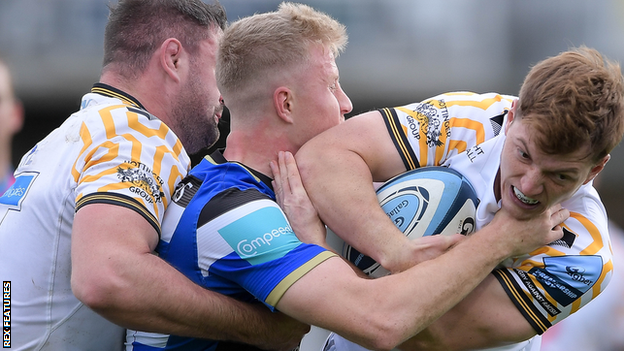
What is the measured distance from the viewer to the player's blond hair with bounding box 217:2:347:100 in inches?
125

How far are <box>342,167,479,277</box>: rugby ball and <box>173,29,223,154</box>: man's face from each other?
1586mm

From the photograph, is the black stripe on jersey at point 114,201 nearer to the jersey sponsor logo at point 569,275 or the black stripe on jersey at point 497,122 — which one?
the black stripe on jersey at point 497,122

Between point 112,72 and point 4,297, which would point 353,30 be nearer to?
point 112,72

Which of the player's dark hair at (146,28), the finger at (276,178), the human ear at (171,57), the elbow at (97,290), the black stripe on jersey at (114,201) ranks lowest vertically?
the elbow at (97,290)

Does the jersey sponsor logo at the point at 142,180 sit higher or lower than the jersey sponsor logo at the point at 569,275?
higher

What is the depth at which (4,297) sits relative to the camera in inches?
117

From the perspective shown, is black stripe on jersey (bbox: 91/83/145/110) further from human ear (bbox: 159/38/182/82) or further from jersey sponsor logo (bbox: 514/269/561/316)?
jersey sponsor logo (bbox: 514/269/561/316)

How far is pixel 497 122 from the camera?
2.95 m

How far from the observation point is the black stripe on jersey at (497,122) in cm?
292

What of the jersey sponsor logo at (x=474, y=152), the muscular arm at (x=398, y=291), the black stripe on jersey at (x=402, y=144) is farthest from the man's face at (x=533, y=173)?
the black stripe on jersey at (x=402, y=144)

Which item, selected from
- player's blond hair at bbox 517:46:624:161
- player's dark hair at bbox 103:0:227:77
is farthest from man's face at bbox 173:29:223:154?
player's blond hair at bbox 517:46:624:161

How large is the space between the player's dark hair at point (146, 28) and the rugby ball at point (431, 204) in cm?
178

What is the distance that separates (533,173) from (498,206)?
34 centimetres

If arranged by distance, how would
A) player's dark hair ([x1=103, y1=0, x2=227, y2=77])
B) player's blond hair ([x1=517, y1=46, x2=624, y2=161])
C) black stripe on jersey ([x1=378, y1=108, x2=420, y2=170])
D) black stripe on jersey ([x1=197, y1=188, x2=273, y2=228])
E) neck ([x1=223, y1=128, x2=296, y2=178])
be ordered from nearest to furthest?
player's blond hair ([x1=517, y1=46, x2=624, y2=161]) < black stripe on jersey ([x1=197, y1=188, x2=273, y2=228]) < black stripe on jersey ([x1=378, y1=108, x2=420, y2=170]) < neck ([x1=223, y1=128, x2=296, y2=178]) < player's dark hair ([x1=103, y1=0, x2=227, y2=77])
